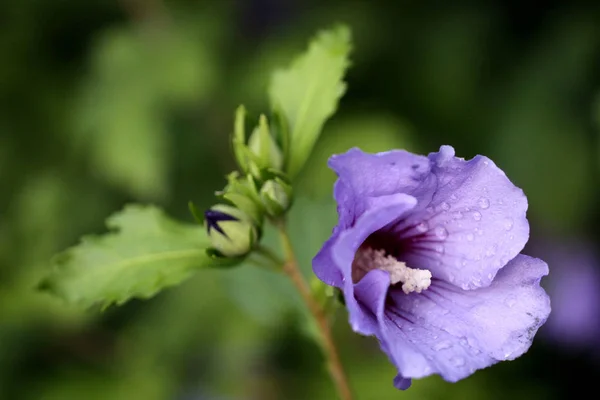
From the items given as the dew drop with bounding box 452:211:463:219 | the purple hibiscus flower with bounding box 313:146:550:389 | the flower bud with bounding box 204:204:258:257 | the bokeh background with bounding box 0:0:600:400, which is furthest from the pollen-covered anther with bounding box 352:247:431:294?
the bokeh background with bounding box 0:0:600:400

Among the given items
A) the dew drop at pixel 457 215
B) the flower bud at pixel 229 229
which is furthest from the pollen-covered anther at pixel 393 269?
the flower bud at pixel 229 229

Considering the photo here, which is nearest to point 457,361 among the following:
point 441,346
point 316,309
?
point 441,346

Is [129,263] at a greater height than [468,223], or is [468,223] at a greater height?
[129,263]

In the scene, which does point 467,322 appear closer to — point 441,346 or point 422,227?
point 441,346

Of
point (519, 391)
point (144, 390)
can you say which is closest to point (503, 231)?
point (519, 391)

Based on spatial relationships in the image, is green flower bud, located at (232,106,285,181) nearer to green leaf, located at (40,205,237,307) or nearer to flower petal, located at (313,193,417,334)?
green leaf, located at (40,205,237,307)

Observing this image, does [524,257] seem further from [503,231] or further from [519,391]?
[519,391]

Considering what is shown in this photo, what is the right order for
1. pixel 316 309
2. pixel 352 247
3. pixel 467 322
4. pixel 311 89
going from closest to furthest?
pixel 352 247 → pixel 467 322 → pixel 316 309 → pixel 311 89
